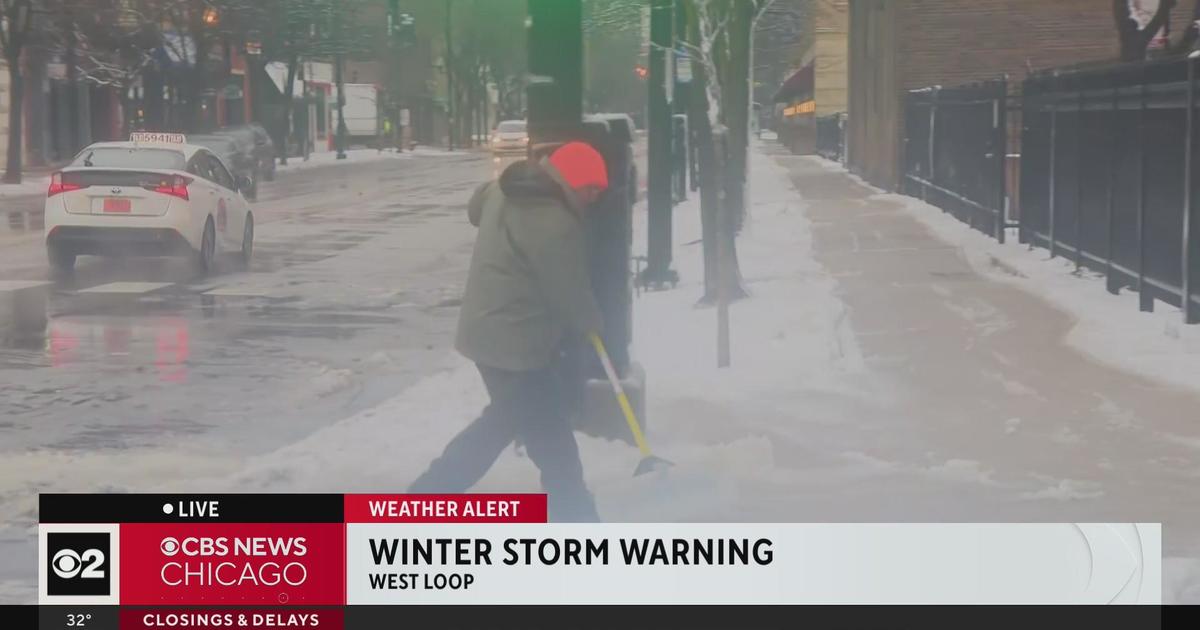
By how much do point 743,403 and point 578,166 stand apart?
13.3 feet

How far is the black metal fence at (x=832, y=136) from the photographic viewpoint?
56312mm

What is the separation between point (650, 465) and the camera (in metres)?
7.56

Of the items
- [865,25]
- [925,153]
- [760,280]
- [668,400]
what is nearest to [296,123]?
[865,25]

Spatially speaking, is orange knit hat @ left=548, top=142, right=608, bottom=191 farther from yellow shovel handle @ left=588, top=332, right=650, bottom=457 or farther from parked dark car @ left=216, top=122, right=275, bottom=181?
parked dark car @ left=216, top=122, right=275, bottom=181

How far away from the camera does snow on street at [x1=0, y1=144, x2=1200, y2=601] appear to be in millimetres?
8016

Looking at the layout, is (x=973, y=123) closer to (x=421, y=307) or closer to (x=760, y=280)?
(x=760, y=280)

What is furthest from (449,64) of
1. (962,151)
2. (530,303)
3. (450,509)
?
(450,509)

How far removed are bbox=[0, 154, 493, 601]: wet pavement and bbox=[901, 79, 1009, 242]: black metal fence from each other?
6528 mm

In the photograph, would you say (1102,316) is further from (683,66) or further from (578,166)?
(683,66)

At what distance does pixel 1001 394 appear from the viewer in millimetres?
10648

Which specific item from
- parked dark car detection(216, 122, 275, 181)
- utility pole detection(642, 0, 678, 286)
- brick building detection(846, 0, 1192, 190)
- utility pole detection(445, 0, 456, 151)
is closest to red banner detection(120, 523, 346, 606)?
utility pole detection(642, 0, 678, 286)

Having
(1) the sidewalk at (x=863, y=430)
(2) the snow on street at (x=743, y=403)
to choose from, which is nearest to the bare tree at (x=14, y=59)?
(2) the snow on street at (x=743, y=403)

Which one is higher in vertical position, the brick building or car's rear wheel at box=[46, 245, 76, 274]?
the brick building

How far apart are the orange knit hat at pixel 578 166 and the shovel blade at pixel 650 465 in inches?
57.0
